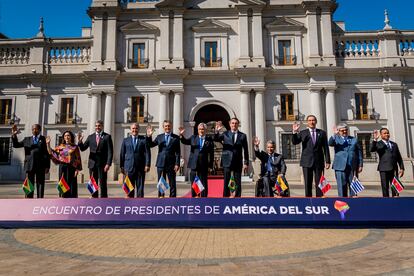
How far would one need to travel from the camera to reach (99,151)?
8031mm

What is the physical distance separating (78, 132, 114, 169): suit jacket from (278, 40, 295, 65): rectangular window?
1858 cm

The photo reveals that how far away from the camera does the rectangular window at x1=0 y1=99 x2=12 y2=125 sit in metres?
23.5

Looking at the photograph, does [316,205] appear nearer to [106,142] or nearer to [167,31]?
[106,142]

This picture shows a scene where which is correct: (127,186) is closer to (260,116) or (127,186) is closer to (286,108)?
(260,116)

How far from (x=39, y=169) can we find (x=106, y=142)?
201 cm

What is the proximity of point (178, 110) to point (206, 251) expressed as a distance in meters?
18.4

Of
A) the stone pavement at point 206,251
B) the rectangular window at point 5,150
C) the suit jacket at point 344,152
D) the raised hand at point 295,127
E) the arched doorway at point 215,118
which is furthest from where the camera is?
the arched doorway at point 215,118

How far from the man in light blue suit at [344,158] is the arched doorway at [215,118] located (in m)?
15.2

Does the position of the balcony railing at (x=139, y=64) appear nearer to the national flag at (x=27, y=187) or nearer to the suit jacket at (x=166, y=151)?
the suit jacket at (x=166, y=151)

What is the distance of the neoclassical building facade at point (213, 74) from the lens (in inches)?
881

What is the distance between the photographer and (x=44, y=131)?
2308 cm

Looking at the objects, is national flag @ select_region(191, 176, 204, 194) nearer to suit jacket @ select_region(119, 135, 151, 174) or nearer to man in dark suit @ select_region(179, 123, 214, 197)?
man in dark suit @ select_region(179, 123, 214, 197)

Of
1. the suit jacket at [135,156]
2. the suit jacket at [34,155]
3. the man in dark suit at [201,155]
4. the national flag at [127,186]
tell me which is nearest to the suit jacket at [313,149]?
the man in dark suit at [201,155]

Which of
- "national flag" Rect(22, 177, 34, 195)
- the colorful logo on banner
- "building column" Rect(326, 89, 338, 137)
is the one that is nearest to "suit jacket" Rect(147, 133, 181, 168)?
"national flag" Rect(22, 177, 34, 195)
